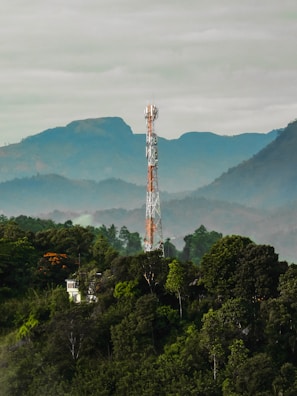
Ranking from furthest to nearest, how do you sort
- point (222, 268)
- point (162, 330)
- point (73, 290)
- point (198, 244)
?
1. point (198, 244)
2. point (73, 290)
3. point (222, 268)
4. point (162, 330)

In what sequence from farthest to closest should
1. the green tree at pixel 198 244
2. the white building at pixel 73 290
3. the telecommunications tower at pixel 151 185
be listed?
1. the green tree at pixel 198 244
2. the telecommunications tower at pixel 151 185
3. the white building at pixel 73 290

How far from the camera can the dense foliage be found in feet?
87.9

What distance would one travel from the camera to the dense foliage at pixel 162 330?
26781 mm

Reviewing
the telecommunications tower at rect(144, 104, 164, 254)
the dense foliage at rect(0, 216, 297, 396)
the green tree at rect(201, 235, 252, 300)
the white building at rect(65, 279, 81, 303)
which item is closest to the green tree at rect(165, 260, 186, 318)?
the dense foliage at rect(0, 216, 297, 396)

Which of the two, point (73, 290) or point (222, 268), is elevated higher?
point (222, 268)

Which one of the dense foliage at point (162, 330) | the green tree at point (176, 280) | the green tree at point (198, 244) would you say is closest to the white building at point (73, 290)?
the dense foliage at point (162, 330)

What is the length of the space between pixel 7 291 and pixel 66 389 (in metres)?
8.52

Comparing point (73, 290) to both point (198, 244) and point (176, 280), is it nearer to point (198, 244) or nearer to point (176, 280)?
point (176, 280)

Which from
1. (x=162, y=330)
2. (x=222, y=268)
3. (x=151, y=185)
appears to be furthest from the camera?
(x=151, y=185)

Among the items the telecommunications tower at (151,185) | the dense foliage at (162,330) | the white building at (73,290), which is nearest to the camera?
the dense foliage at (162,330)

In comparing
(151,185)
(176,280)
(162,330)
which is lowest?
(162,330)

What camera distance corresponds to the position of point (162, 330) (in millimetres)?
30109

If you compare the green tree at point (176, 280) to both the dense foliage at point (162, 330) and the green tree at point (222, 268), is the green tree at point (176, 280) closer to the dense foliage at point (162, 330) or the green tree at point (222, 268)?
the dense foliage at point (162, 330)

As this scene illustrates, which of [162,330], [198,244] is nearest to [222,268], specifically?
[162,330]
